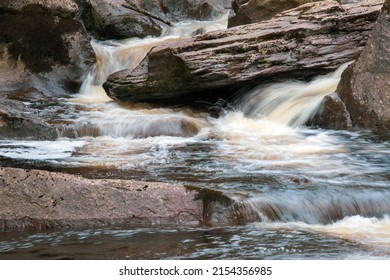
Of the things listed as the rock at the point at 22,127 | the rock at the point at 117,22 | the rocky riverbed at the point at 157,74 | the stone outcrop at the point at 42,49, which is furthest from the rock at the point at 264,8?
the rock at the point at 22,127

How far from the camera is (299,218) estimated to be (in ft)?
18.5

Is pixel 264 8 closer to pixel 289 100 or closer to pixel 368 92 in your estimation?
pixel 289 100

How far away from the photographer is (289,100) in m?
10.6

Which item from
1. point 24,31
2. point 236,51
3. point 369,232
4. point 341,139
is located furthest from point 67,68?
point 369,232

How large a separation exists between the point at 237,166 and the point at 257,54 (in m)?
3.71

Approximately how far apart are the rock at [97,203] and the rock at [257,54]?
523 cm

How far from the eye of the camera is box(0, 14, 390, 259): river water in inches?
190

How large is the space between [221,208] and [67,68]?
8.46 metres

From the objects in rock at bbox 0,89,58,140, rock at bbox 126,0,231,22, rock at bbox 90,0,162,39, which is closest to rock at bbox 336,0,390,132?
rock at bbox 0,89,58,140

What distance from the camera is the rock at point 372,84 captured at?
9.31 meters

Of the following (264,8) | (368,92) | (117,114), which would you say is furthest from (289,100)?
(264,8)

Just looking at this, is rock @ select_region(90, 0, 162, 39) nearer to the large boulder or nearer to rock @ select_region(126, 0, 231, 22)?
rock @ select_region(126, 0, 231, 22)

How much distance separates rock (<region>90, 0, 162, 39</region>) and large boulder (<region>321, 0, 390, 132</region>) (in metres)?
6.66

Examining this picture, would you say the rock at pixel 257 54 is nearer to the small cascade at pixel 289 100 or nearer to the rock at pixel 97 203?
the small cascade at pixel 289 100
